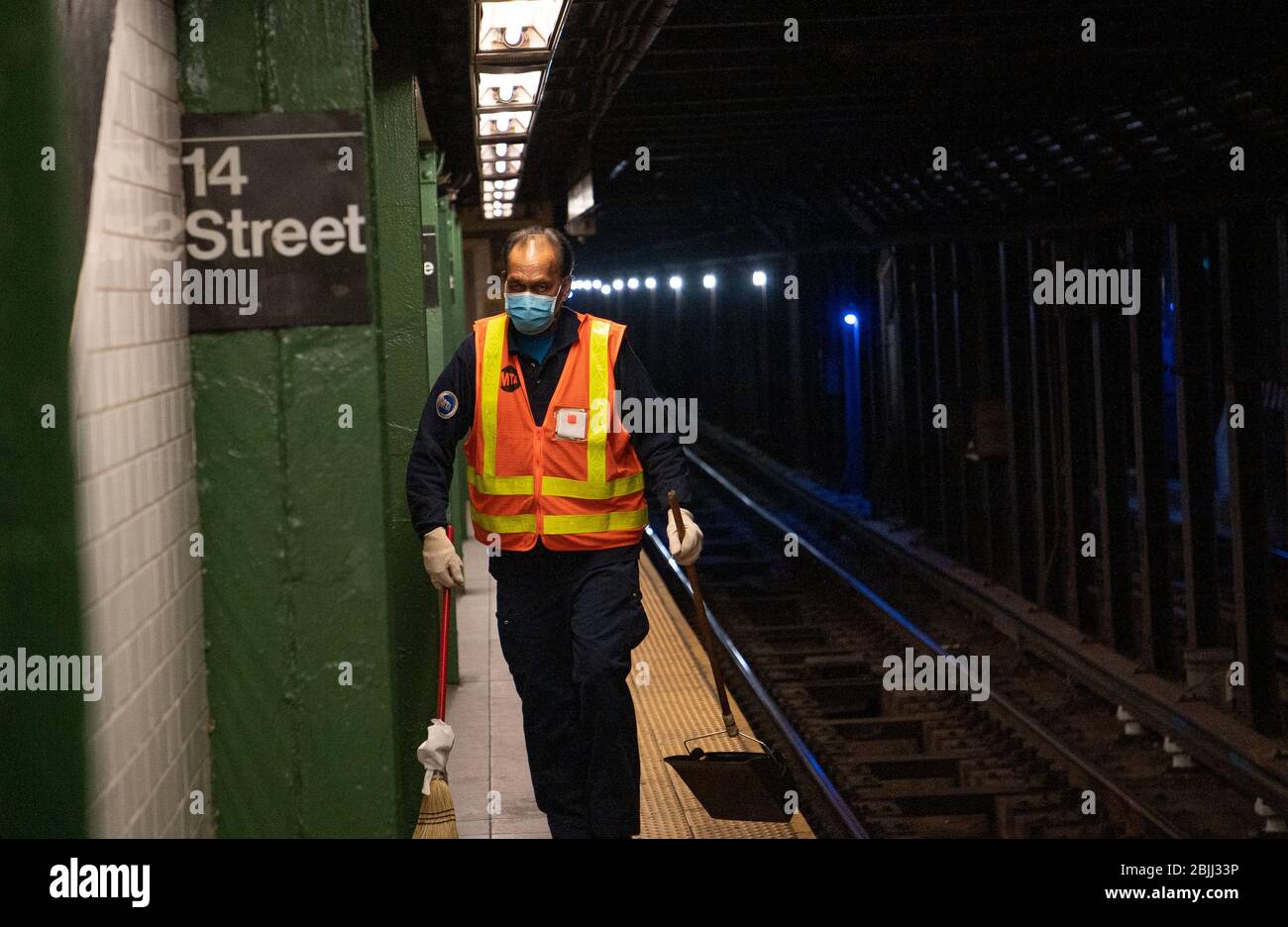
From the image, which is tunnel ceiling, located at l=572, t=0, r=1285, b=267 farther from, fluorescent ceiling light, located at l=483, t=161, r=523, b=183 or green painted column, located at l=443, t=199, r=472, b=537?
green painted column, located at l=443, t=199, r=472, b=537

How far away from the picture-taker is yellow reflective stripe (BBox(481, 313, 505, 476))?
4.51 m

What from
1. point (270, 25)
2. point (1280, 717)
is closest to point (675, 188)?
point (1280, 717)

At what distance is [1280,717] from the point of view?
25.0 feet

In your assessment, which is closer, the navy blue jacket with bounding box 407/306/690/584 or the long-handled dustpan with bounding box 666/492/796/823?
the navy blue jacket with bounding box 407/306/690/584

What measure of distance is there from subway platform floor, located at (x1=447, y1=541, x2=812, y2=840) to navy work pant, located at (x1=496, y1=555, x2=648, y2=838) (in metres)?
0.58

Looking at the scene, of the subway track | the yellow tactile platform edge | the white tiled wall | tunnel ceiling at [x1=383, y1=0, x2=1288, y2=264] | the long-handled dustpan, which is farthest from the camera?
tunnel ceiling at [x1=383, y1=0, x2=1288, y2=264]

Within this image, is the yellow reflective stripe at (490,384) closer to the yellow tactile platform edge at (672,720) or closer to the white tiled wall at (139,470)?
the white tiled wall at (139,470)

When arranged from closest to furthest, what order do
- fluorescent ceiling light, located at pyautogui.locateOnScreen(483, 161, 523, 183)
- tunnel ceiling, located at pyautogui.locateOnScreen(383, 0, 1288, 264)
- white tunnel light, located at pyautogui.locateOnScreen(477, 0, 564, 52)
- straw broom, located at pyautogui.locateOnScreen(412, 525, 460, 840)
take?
straw broom, located at pyautogui.locateOnScreen(412, 525, 460, 840) < white tunnel light, located at pyautogui.locateOnScreen(477, 0, 564, 52) < tunnel ceiling, located at pyautogui.locateOnScreen(383, 0, 1288, 264) < fluorescent ceiling light, located at pyautogui.locateOnScreen(483, 161, 523, 183)

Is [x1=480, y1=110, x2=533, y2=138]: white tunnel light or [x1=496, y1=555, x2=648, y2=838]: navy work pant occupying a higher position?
[x1=480, y1=110, x2=533, y2=138]: white tunnel light

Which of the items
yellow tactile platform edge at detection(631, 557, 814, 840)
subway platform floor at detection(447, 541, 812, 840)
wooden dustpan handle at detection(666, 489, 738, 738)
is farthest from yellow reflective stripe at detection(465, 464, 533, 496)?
yellow tactile platform edge at detection(631, 557, 814, 840)

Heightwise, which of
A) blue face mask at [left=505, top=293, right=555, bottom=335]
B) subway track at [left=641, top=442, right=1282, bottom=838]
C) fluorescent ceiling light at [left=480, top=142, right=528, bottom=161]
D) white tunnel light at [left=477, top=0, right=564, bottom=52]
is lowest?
subway track at [left=641, top=442, right=1282, bottom=838]

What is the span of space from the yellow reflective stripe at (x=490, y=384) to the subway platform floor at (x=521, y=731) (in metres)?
1.34

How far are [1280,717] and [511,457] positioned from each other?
190 inches

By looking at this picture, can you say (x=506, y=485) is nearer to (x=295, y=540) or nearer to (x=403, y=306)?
(x=295, y=540)
